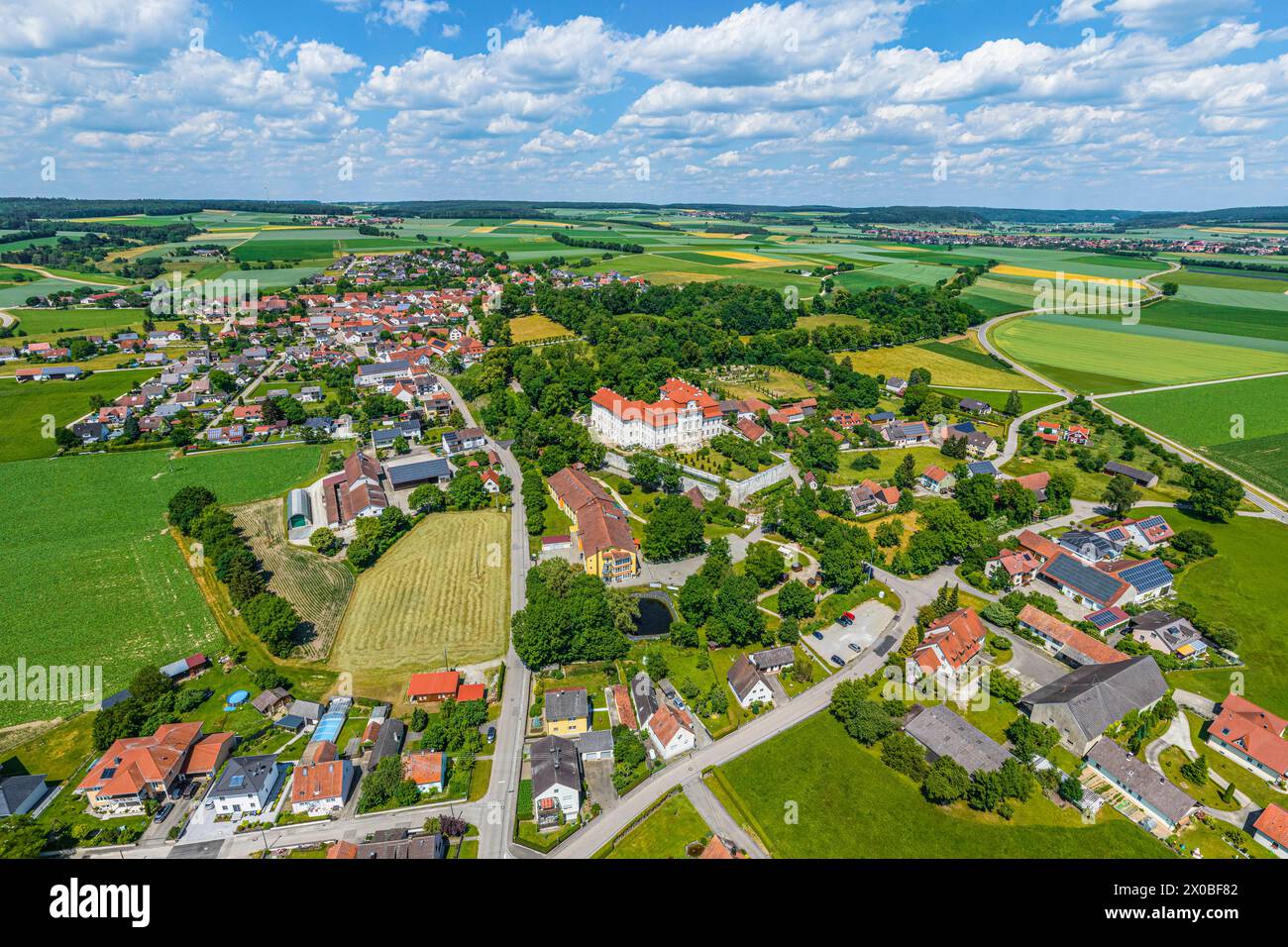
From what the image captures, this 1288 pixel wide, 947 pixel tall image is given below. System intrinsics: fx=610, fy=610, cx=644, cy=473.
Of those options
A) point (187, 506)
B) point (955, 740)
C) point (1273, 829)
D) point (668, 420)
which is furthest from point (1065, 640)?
point (187, 506)

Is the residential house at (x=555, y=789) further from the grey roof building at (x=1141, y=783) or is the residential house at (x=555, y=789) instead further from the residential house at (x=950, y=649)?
the grey roof building at (x=1141, y=783)

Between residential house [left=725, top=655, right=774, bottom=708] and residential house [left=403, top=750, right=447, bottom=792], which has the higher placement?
residential house [left=725, top=655, right=774, bottom=708]

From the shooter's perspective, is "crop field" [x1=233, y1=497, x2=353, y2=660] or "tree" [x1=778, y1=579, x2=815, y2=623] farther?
"tree" [x1=778, y1=579, x2=815, y2=623]

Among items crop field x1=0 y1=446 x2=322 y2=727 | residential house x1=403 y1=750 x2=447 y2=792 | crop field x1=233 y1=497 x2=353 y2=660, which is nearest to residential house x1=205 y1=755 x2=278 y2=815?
residential house x1=403 y1=750 x2=447 y2=792

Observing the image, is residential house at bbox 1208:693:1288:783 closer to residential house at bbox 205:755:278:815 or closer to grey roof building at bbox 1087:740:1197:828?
grey roof building at bbox 1087:740:1197:828

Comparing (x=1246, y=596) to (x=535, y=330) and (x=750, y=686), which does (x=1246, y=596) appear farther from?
(x=535, y=330)
